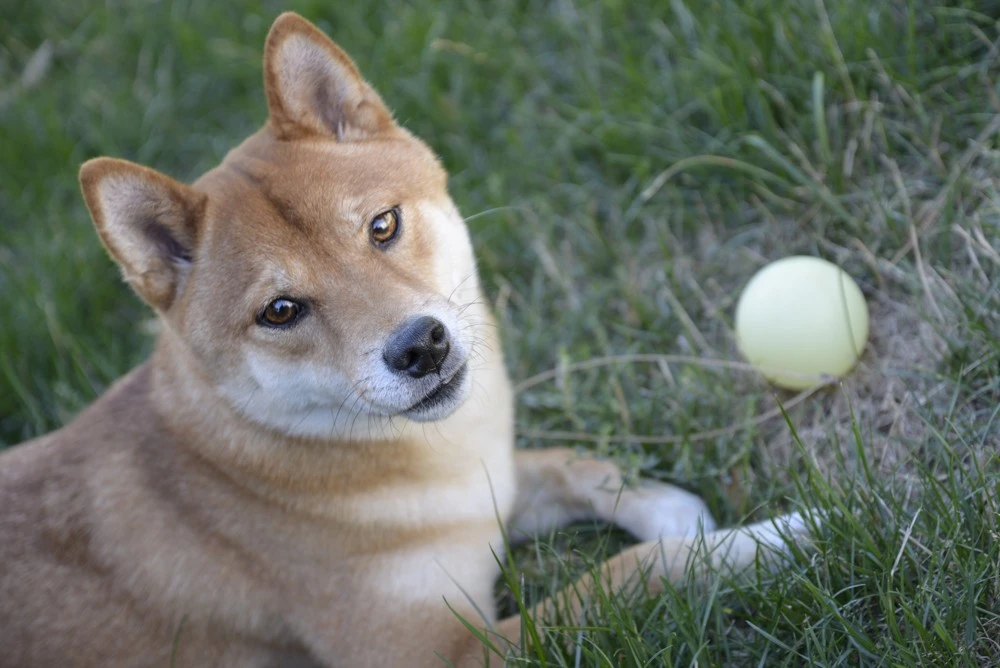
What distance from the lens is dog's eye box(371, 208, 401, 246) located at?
9.37 feet

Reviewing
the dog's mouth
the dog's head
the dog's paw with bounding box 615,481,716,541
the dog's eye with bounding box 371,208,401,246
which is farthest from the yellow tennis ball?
the dog's eye with bounding box 371,208,401,246

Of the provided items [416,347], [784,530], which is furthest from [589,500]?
Result: [416,347]

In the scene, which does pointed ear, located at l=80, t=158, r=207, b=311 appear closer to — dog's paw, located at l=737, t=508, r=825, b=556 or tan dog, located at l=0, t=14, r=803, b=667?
tan dog, located at l=0, t=14, r=803, b=667

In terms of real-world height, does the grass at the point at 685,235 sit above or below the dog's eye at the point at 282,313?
below

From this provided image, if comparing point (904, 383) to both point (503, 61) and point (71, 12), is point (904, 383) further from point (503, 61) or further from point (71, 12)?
point (71, 12)

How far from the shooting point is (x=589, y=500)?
3.36 meters

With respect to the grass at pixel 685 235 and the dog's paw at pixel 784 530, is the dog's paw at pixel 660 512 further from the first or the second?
the dog's paw at pixel 784 530

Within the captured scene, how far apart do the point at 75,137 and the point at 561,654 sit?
168 inches

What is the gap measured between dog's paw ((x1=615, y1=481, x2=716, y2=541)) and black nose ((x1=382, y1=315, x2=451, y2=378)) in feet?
3.29

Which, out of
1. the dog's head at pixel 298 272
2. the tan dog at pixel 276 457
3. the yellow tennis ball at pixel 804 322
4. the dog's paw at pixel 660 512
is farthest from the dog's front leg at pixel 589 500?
the dog's head at pixel 298 272

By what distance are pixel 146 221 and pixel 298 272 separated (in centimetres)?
52

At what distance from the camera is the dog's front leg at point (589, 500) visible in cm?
317

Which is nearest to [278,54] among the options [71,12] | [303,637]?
[303,637]

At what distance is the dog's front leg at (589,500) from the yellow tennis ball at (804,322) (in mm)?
552
